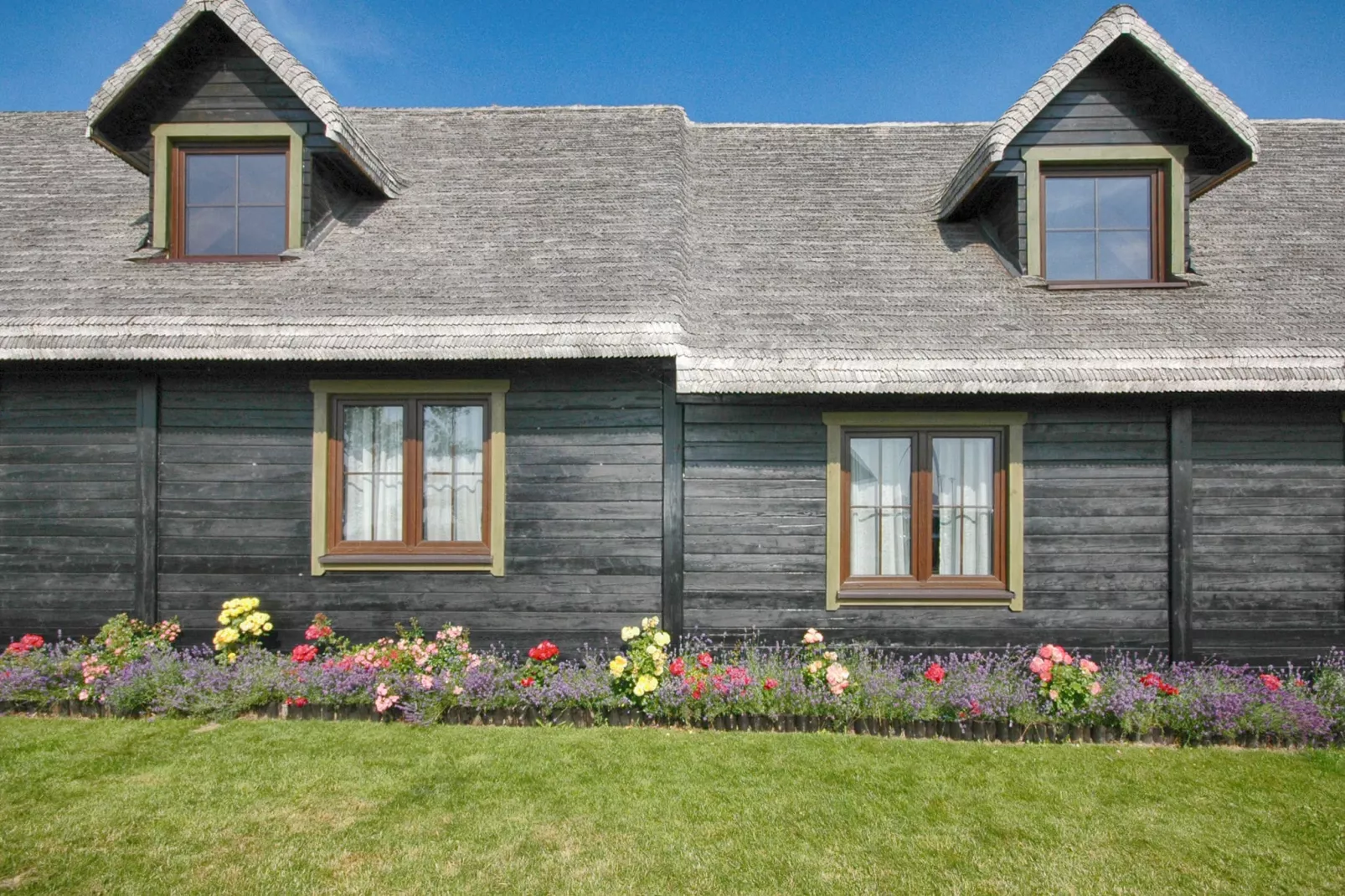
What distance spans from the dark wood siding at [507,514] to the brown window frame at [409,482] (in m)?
0.22

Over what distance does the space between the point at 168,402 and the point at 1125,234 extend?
9.82 meters

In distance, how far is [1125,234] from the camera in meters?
7.96

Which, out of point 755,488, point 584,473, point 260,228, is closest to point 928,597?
point 755,488

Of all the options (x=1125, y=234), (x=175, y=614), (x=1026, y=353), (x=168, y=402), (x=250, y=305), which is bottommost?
(x=175, y=614)

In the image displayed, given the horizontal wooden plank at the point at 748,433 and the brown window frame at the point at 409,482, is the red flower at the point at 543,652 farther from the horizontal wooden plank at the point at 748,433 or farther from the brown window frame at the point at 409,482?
the horizontal wooden plank at the point at 748,433

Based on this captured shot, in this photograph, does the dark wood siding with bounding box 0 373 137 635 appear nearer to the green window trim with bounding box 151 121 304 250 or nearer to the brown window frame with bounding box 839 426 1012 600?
A: the green window trim with bounding box 151 121 304 250

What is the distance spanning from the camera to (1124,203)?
7.97 m

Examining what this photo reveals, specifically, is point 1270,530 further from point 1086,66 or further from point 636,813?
point 636,813

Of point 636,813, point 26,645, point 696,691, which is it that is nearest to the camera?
point 636,813

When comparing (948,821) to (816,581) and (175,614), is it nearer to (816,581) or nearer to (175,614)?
(816,581)

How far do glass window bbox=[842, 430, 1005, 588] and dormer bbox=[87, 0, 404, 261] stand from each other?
629 cm

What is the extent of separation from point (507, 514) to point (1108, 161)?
23.4ft

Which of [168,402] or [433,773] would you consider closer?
[433,773]

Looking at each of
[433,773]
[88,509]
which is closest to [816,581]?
[433,773]
